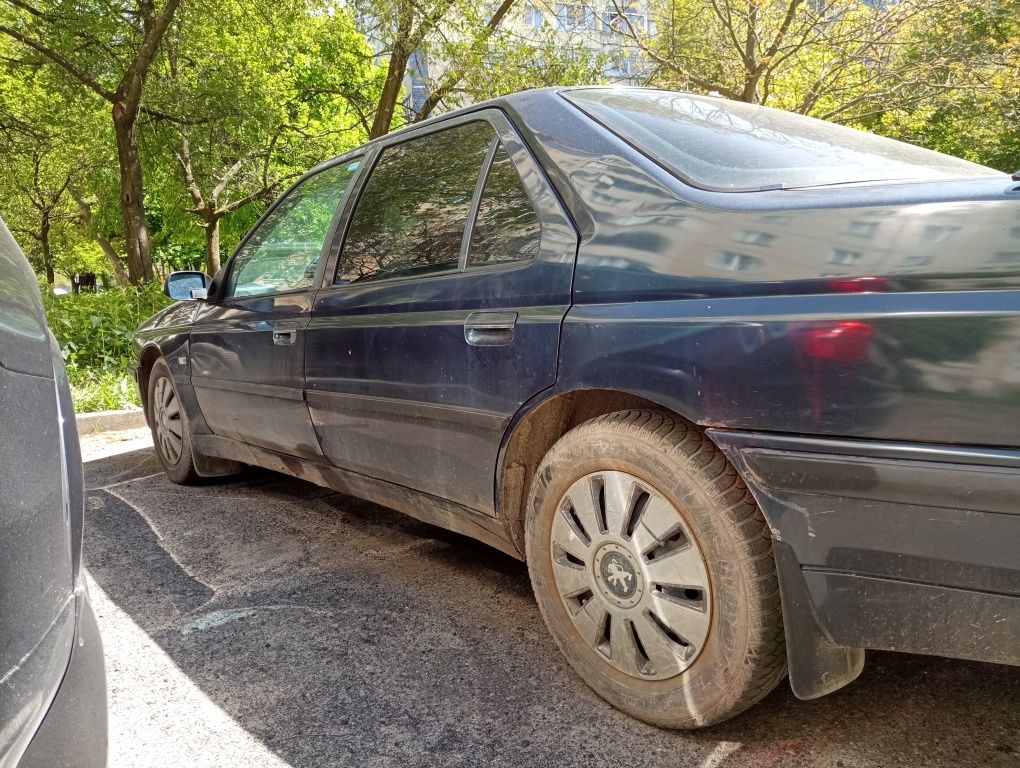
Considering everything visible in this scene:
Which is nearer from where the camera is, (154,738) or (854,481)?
(854,481)

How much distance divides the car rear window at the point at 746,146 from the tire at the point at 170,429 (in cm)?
299

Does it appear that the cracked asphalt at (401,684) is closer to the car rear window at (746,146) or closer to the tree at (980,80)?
the car rear window at (746,146)

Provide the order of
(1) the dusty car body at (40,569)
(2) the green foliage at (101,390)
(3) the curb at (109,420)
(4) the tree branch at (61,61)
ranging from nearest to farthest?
(1) the dusty car body at (40,569), (3) the curb at (109,420), (2) the green foliage at (101,390), (4) the tree branch at (61,61)

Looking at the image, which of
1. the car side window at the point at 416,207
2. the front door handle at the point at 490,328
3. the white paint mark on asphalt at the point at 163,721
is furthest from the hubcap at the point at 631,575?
the car side window at the point at 416,207

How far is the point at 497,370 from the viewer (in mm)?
2305

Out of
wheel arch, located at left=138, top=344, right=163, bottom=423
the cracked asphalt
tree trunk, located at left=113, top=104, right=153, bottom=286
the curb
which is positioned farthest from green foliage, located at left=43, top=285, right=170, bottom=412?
the cracked asphalt

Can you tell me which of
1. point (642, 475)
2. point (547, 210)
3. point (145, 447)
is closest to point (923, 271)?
point (642, 475)

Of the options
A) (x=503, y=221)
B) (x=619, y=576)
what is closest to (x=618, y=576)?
(x=619, y=576)

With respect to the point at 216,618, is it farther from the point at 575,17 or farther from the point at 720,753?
the point at 575,17

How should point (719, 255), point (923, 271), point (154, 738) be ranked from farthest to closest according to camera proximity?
point (154, 738) → point (719, 255) → point (923, 271)

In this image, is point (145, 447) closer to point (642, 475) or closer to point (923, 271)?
point (642, 475)

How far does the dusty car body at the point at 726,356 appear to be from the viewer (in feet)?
4.83

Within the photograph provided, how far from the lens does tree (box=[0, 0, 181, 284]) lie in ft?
38.9

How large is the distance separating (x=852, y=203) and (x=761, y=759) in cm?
125
